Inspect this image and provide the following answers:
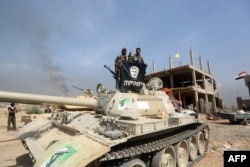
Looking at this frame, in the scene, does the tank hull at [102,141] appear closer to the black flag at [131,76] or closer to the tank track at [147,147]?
the tank track at [147,147]

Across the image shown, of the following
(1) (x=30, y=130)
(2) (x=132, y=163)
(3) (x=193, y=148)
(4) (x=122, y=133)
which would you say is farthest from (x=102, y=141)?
(3) (x=193, y=148)

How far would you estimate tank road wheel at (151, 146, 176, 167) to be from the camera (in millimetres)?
5328

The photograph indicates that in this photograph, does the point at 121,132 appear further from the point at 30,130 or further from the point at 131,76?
the point at 30,130

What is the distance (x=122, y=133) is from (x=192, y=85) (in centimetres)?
2118

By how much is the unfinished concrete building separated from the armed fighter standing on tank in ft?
40.1

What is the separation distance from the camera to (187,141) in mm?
7184

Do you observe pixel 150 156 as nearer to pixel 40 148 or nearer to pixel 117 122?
pixel 117 122

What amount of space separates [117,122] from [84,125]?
3.39ft

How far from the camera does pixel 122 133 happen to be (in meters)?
4.36

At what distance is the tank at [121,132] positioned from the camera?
13.3 feet

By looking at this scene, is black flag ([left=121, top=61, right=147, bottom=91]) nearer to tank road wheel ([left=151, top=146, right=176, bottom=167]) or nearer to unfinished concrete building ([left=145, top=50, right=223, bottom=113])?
tank road wheel ([left=151, top=146, right=176, bottom=167])

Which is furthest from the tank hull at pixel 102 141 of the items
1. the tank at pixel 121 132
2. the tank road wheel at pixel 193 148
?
the tank road wheel at pixel 193 148


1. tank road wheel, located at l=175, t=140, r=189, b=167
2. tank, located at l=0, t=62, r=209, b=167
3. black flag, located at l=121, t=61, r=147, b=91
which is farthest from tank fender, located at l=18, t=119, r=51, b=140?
tank road wheel, located at l=175, t=140, r=189, b=167

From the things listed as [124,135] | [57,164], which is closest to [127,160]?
[124,135]
